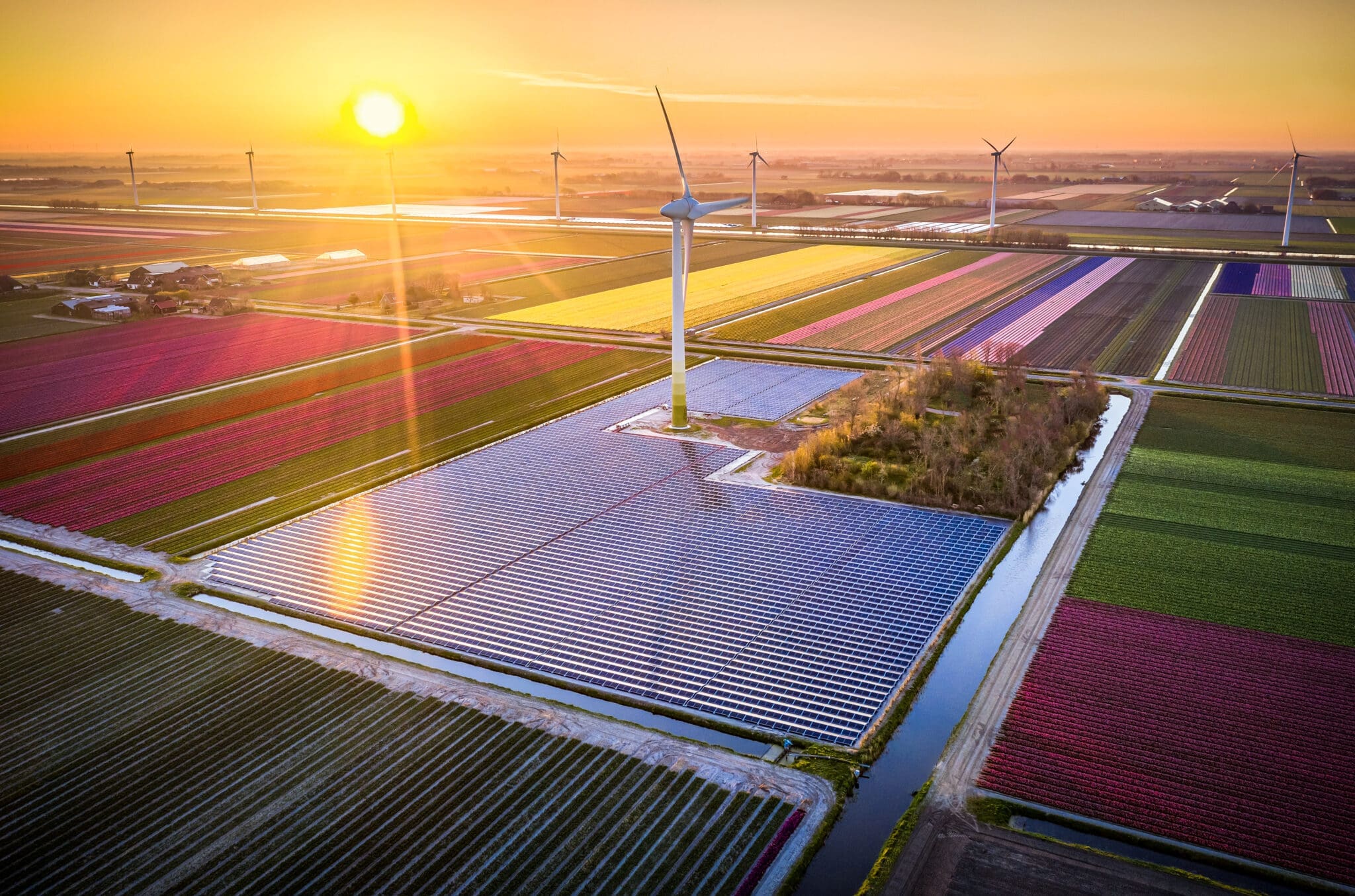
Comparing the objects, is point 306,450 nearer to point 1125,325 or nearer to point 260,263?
point 1125,325

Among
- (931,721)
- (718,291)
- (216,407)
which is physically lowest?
(931,721)

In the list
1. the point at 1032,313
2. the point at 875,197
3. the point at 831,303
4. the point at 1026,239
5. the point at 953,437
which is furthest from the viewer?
the point at 875,197

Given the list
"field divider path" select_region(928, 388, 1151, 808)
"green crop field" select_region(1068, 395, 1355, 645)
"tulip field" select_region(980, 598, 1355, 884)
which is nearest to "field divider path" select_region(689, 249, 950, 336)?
"green crop field" select_region(1068, 395, 1355, 645)

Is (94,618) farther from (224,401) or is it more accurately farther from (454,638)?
(224,401)

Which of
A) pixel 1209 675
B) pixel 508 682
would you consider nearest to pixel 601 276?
pixel 508 682

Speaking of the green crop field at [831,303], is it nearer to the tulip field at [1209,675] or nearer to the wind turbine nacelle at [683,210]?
the wind turbine nacelle at [683,210]

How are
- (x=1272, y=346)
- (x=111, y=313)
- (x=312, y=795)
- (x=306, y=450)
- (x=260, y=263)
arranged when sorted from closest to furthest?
(x=312, y=795), (x=306, y=450), (x=1272, y=346), (x=111, y=313), (x=260, y=263)
